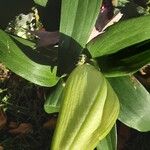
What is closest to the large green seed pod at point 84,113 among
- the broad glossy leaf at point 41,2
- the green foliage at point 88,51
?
the green foliage at point 88,51

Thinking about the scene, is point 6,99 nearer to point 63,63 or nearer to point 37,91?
point 37,91

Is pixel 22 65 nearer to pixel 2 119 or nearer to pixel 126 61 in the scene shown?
pixel 126 61

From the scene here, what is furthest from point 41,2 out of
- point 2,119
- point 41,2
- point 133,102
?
point 2,119

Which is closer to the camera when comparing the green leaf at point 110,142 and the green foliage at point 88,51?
the green foliage at point 88,51

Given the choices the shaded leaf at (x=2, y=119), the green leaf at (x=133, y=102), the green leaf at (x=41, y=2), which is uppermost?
the green leaf at (x=41, y=2)

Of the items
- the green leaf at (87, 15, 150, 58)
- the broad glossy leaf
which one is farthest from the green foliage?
the broad glossy leaf

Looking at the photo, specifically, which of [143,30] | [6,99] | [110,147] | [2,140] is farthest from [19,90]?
[143,30]

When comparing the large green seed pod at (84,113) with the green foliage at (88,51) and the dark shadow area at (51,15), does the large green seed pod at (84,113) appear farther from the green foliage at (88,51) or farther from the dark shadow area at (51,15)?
the dark shadow area at (51,15)

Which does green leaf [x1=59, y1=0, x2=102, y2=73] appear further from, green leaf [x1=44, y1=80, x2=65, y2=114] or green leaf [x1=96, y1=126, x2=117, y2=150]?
green leaf [x1=96, y1=126, x2=117, y2=150]
